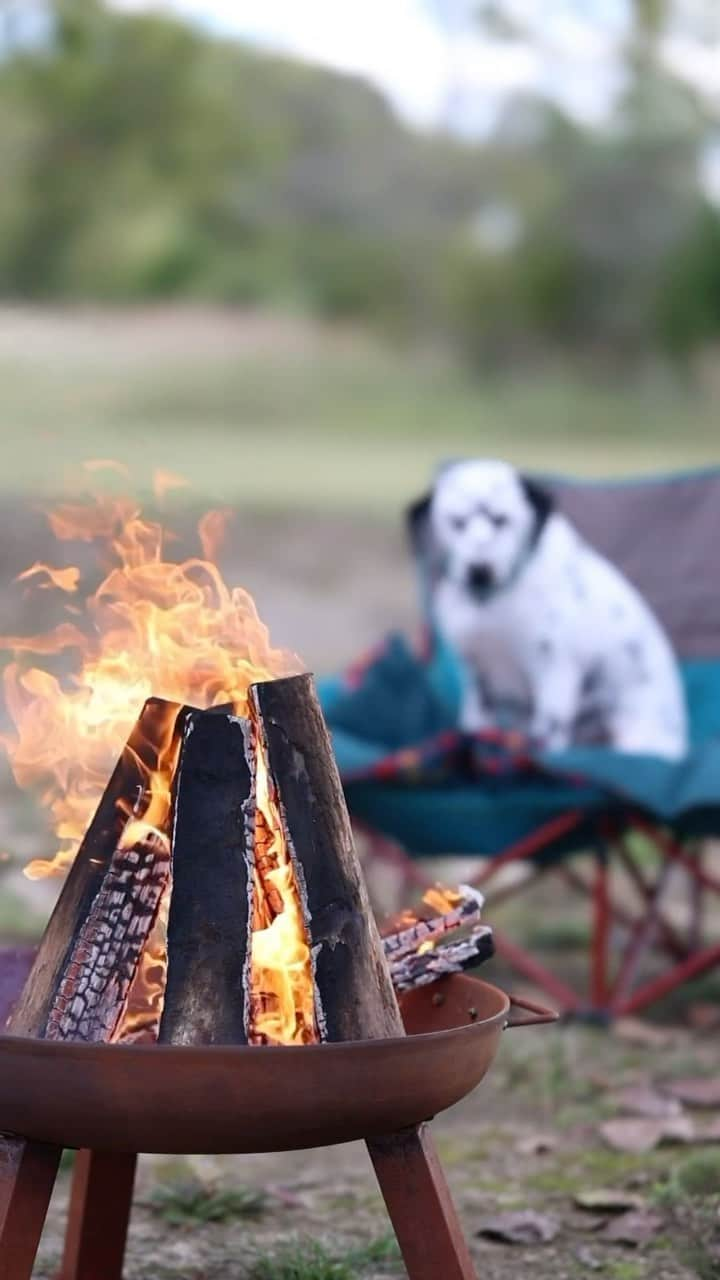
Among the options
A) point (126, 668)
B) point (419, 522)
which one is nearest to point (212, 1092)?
point (126, 668)

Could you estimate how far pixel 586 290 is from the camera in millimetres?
22922

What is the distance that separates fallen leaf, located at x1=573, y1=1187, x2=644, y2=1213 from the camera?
2.58 m

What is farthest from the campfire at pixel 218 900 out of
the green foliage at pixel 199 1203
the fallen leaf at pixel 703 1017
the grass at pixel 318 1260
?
the fallen leaf at pixel 703 1017

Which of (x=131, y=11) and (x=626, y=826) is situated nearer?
(x=626, y=826)

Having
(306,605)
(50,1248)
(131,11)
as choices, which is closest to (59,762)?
(50,1248)

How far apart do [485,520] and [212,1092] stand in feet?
8.09

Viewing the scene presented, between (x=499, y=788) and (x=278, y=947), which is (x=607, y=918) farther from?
(x=278, y=947)

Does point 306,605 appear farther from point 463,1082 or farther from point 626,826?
point 463,1082

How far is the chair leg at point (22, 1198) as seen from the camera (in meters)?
1.74

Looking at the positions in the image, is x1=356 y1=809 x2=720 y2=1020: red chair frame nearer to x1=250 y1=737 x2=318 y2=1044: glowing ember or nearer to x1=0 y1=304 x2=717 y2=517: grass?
x1=250 y1=737 x2=318 y2=1044: glowing ember

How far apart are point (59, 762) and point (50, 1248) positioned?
787 mm

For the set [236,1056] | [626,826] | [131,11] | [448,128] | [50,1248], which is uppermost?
[131,11]

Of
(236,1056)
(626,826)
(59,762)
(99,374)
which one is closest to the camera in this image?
(236,1056)

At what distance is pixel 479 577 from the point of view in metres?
4.03
